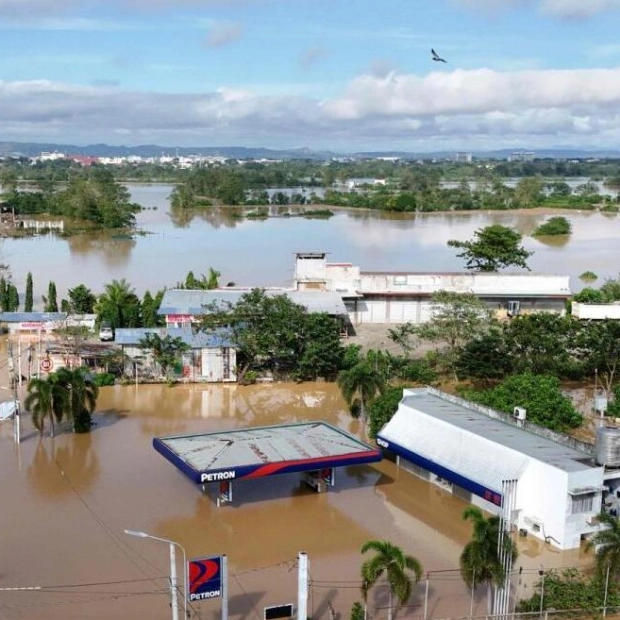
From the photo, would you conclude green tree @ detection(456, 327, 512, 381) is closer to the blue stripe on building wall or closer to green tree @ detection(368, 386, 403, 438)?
green tree @ detection(368, 386, 403, 438)

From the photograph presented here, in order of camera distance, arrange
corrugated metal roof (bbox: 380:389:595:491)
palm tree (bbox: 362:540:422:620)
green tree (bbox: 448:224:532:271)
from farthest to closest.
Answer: green tree (bbox: 448:224:532:271) → corrugated metal roof (bbox: 380:389:595:491) → palm tree (bbox: 362:540:422:620)

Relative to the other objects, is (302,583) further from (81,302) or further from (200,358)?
(81,302)

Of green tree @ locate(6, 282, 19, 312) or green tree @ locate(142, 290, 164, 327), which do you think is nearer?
green tree @ locate(142, 290, 164, 327)

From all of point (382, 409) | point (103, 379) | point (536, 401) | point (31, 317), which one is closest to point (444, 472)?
point (382, 409)

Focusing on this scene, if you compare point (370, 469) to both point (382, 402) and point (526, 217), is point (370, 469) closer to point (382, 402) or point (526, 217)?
point (382, 402)

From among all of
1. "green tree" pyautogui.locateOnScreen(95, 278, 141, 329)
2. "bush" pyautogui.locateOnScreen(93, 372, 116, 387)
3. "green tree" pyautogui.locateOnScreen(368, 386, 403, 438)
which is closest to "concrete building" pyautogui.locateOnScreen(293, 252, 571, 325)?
"green tree" pyautogui.locateOnScreen(95, 278, 141, 329)

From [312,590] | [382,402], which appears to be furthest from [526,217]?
[312,590]
